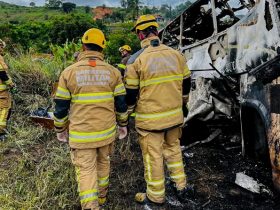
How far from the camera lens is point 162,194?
3.07m

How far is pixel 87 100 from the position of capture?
2.81 meters

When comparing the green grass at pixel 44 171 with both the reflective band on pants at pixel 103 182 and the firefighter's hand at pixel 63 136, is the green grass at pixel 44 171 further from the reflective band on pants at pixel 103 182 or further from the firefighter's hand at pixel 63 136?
the firefighter's hand at pixel 63 136

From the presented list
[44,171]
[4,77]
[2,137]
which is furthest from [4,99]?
[44,171]

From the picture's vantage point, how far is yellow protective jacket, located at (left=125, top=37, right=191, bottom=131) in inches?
116

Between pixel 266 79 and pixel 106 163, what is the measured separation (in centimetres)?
162

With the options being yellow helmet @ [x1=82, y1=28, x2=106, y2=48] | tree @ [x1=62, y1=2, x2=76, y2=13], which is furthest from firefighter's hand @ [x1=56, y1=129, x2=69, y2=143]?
tree @ [x1=62, y1=2, x2=76, y2=13]

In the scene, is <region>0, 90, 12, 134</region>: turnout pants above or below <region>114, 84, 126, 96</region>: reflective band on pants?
below

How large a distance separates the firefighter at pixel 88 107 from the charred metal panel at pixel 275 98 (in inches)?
51.9

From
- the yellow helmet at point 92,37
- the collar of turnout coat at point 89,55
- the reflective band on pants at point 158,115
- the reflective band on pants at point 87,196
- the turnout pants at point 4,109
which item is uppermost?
the yellow helmet at point 92,37

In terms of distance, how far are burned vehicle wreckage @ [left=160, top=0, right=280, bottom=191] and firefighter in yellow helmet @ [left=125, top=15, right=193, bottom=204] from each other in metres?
0.69

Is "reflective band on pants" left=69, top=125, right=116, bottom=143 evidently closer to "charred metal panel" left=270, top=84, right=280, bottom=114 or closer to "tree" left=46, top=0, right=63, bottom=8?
"charred metal panel" left=270, top=84, right=280, bottom=114

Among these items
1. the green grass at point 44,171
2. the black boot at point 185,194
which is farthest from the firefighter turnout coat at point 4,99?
the black boot at point 185,194

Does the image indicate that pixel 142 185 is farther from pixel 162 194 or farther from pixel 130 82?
pixel 130 82

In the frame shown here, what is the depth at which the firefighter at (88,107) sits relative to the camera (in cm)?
278
